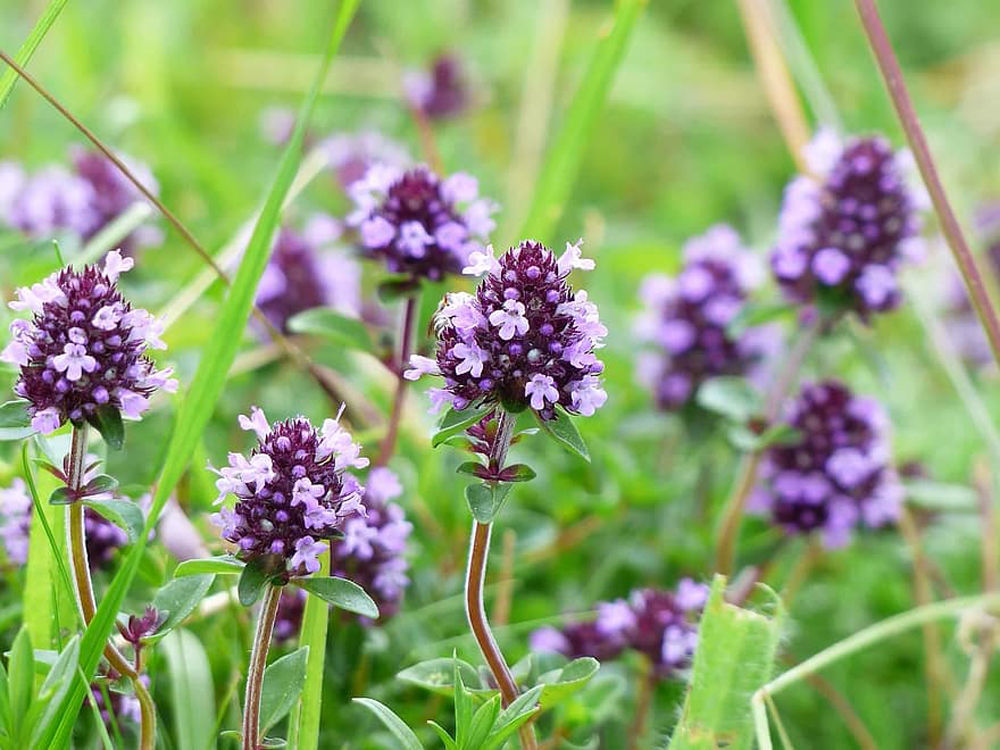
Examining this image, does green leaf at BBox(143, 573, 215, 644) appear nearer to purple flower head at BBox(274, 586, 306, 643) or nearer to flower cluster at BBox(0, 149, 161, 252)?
purple flower head at BBox(274, 586, 306, 643)

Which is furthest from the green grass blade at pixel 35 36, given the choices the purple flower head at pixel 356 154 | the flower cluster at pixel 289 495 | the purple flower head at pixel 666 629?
the purple flower head at pixel 356 154

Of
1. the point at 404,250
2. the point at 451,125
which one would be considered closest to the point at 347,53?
the point at 451,125

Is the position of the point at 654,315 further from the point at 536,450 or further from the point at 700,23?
the point at 700,23

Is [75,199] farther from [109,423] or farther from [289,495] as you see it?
[289,495]

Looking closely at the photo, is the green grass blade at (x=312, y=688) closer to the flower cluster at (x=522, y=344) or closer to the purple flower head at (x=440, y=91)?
the flower cluster at (x=522, y=344)

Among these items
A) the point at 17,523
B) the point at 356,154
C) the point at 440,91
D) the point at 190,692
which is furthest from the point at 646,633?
the point at 440,91

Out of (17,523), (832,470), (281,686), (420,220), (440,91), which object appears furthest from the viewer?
(440,91)

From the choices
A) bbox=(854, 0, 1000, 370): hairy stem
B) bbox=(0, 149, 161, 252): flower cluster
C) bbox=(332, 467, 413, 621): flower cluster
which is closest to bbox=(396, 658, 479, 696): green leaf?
bbox=(332, 467, 413, 621): flower cluster
